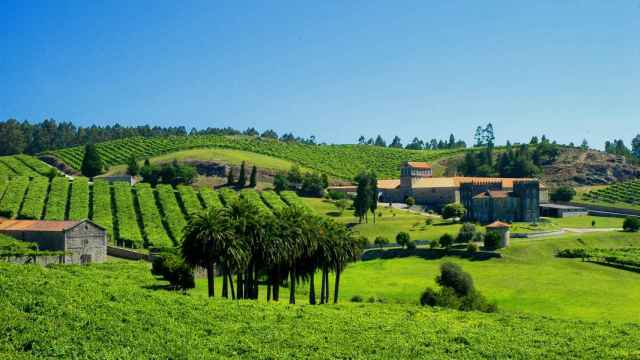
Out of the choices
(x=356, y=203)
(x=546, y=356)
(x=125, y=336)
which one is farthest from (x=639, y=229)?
(x=125, y=336)

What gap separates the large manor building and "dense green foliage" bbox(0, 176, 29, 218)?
7061cm

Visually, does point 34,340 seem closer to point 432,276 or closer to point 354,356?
point 354,356

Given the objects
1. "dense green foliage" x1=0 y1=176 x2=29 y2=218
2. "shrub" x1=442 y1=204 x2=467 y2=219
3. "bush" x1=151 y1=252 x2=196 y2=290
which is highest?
"dense green foliage" x1=0 y1=176 x2=29 y2=218

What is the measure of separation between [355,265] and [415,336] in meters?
60.2

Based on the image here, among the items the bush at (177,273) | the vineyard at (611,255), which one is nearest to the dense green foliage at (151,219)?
the bush at (177,273)

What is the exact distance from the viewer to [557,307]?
6994 centimetres

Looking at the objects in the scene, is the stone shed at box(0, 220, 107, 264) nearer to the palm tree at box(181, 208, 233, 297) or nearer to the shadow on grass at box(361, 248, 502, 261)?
the palm tree at box(181, 208, 233, 297)

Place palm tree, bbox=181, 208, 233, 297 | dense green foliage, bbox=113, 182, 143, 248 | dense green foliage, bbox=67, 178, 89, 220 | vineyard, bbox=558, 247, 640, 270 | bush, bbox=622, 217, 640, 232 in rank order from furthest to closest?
bush, bbox=622, 217, 640, 232 → dense green foliage, bbox=67, 178, 89, 220 → dense green foliage, bbox=113, 182, 143, 248 → vineyard, bbox=558, 247, 640, 270 → palm tree, bbox=181, 208, 233, 297

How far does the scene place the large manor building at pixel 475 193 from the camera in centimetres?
13175

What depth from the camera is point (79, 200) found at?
12125 centimetres

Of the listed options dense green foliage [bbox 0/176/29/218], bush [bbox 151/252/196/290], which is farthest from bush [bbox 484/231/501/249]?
dense green foliage [bbox 0/176/29/218]

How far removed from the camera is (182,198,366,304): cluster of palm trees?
52031 millimetres

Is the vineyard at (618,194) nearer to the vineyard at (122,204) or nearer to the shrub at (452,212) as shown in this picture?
the shrub at (452,212)

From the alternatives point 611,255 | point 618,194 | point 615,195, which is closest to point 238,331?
point 611,255
